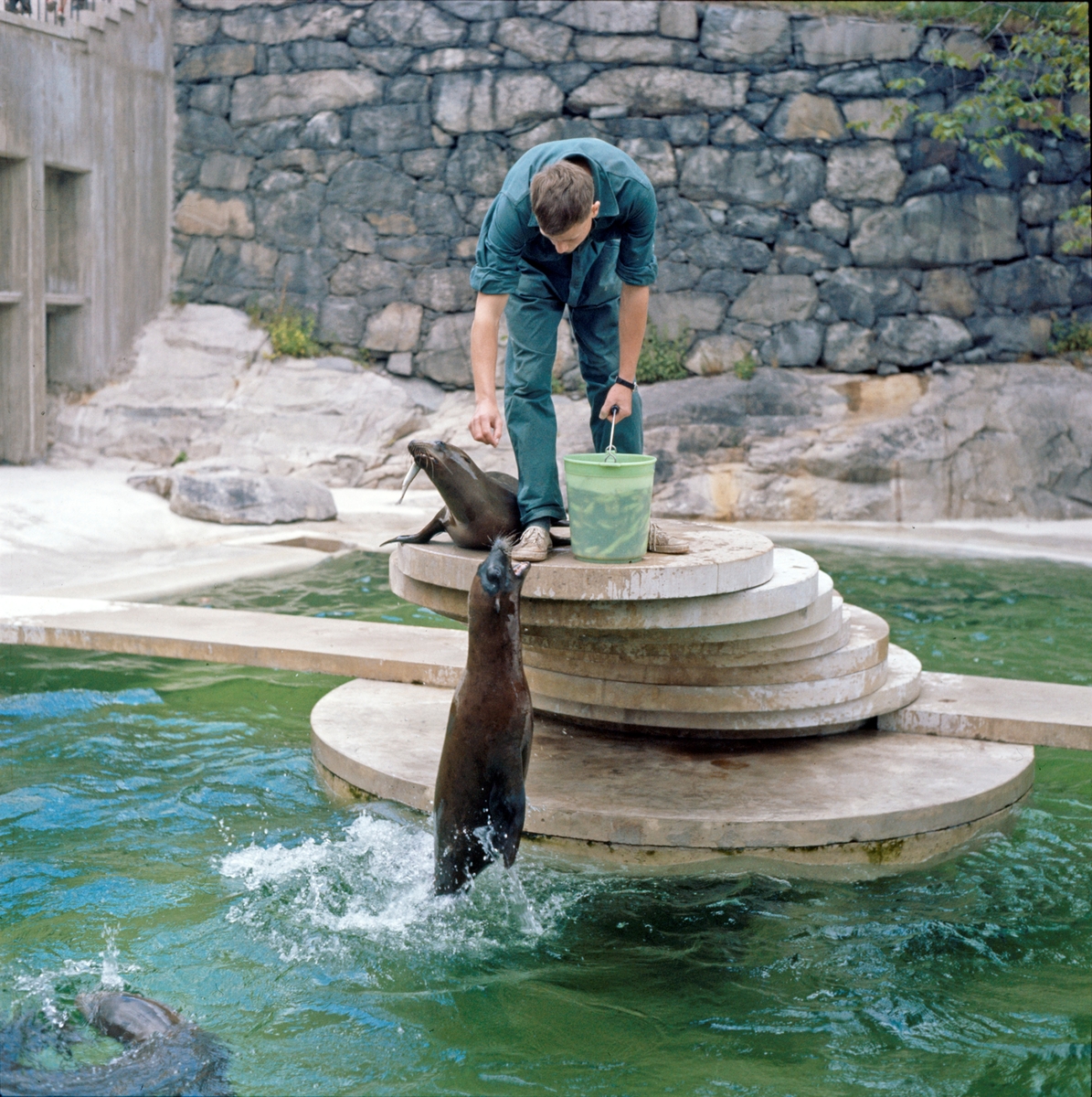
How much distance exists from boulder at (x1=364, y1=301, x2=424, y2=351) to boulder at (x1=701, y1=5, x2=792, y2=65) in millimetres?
3839

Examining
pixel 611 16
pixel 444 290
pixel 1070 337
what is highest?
pixel 611 16

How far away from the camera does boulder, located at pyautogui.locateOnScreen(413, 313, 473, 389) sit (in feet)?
40.4

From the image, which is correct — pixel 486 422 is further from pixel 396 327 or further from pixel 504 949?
pixel 396 327

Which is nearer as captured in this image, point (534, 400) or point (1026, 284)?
point (534, 400)

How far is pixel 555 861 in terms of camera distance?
3.79 metres

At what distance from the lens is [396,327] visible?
1245 centimetres

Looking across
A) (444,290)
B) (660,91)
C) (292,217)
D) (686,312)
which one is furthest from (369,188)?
(686,312)

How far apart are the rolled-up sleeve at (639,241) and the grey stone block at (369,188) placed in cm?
903

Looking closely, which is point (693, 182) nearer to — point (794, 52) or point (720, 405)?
point (794, 52)

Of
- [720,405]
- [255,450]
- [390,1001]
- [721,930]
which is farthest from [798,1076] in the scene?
[255,450]

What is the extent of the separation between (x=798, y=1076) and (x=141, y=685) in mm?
3864

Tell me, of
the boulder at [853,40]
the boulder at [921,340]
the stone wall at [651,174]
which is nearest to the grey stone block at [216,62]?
the stone wall at [651,174]

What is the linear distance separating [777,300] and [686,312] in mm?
871

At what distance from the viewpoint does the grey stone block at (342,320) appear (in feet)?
41.1
